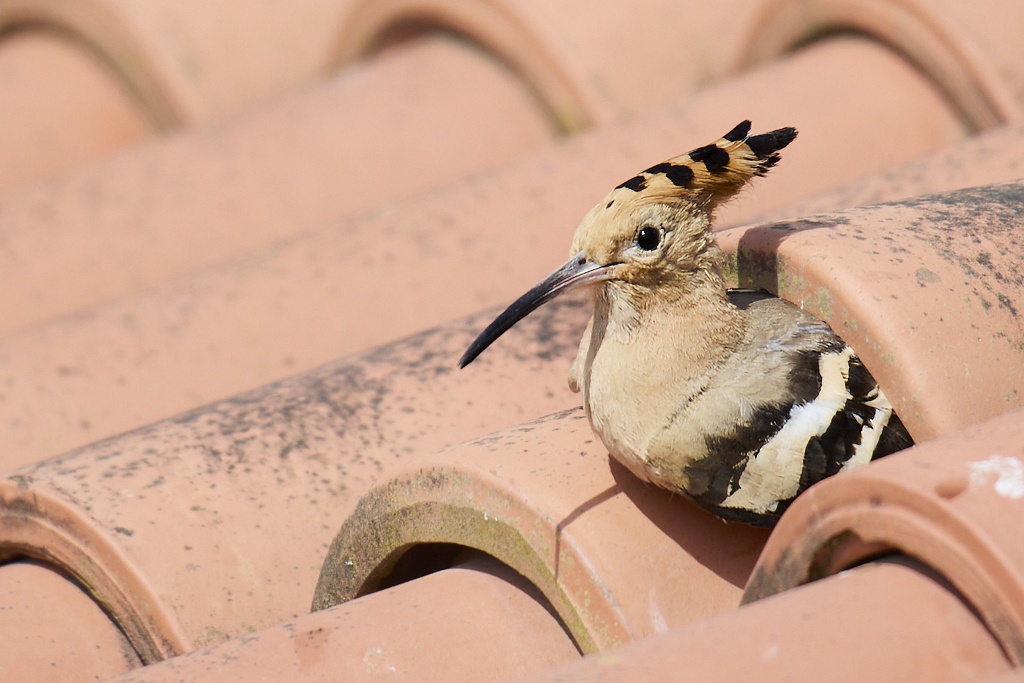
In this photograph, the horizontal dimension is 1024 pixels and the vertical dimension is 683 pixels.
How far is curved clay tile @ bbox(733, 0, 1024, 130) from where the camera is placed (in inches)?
102

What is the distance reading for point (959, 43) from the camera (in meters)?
2.62

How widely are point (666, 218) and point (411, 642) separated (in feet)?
1.95

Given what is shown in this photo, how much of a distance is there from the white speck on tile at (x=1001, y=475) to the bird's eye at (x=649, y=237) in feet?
1.75

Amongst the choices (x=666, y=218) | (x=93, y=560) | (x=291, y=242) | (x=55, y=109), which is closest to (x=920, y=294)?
(x=666, y=218)

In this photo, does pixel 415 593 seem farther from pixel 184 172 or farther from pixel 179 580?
pixel 184 172

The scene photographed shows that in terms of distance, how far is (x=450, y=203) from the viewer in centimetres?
250

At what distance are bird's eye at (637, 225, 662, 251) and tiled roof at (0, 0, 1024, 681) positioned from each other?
0.42 ft

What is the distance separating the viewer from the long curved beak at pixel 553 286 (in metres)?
1.56

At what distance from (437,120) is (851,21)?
102cm

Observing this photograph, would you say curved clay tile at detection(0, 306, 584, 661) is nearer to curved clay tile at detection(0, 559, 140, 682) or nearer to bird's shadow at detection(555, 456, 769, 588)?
curved clay tile at detection(0, 559, 140, 682)

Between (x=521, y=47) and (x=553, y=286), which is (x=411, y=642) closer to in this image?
(x=553, y=286)

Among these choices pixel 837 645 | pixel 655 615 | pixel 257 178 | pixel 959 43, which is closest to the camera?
pixel 837 645

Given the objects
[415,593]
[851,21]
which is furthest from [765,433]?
[851,21]

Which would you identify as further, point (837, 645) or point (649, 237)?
point (649, 237)
